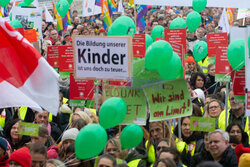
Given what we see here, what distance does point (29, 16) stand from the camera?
48.6 feet

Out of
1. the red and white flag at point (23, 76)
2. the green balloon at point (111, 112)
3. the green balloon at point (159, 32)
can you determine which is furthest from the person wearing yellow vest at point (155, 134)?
the green balloon at point (159, 32)

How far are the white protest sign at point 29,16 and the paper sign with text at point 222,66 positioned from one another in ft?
25.0

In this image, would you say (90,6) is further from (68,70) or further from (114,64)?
(114,64)

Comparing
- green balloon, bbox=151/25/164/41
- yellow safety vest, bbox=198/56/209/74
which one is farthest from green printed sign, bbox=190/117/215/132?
yellow safety vest, bbox=198/56/209/74

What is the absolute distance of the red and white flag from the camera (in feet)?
19.0

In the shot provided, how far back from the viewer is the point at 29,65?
602 cm

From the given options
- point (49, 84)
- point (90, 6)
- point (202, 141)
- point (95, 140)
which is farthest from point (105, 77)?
point (90, 6)

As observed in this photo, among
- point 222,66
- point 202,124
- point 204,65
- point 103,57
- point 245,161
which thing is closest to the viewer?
point 245,161

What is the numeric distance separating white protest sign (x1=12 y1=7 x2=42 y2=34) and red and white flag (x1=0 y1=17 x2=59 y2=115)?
8769mm

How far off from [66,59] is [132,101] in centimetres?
321

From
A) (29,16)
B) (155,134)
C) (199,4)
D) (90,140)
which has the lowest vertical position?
(155,134)

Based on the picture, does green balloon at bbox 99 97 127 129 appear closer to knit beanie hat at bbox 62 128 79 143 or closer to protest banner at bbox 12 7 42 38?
knit beanie hat at bbox 62 128 79 143

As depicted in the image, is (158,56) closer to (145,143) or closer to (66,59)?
(145,143)

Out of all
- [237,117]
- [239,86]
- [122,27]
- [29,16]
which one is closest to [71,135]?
[122,27]
